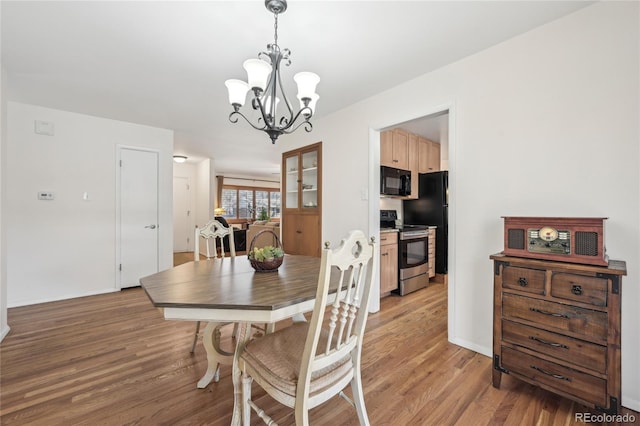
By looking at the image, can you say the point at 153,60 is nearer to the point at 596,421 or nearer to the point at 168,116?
the point at 168,116

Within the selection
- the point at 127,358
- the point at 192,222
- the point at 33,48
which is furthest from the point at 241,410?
the point at 192,222

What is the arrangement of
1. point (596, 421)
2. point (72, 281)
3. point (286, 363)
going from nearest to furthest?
point (286, 363) < point (596, 421) < point (72, 281)

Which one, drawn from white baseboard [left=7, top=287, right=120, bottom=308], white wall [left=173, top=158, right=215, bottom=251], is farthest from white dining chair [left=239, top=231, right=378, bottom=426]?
→ white wall [left=173, top=158, right=215, bottom=251]

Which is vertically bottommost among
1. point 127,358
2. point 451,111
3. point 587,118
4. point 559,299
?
point 127,358

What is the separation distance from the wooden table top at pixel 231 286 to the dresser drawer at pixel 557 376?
1.29 m

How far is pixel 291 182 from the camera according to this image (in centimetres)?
413

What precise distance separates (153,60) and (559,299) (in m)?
3.23

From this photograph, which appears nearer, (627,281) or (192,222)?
(627,281)

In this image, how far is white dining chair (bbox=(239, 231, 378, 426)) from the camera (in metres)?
1.04

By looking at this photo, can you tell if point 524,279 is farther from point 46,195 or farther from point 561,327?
point 46,195

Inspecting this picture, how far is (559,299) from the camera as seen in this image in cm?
149

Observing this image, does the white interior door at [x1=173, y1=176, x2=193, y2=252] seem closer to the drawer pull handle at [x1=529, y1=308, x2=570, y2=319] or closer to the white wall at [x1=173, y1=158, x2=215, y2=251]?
the white wall at [x1=173, y1=158, x2=215, y2=251]

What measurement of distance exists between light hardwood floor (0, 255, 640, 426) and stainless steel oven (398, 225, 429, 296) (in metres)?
0.89

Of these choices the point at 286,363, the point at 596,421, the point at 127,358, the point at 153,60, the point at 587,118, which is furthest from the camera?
the point at 153,60
